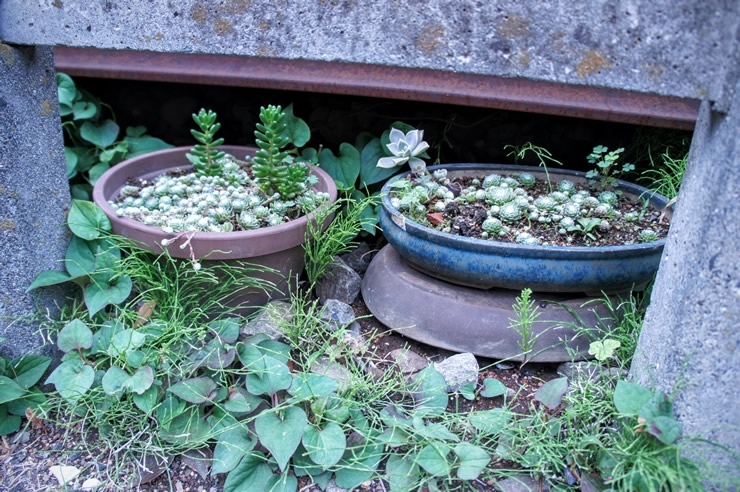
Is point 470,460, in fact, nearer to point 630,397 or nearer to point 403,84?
point 630,397

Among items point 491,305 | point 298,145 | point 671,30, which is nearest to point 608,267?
point 491,305

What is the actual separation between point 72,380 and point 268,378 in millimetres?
489

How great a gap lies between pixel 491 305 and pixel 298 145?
0.90 meters

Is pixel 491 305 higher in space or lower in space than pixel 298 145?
lower

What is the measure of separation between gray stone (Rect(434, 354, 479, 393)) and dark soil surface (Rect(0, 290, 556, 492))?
4 cm

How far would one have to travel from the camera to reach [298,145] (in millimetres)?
2211

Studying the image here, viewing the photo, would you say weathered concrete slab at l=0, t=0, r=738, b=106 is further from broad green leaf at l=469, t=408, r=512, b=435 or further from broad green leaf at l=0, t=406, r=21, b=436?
broad green leaf at l=0, t=406, r=21, b=436

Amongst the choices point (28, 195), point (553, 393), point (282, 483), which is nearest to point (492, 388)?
point (553, 393)

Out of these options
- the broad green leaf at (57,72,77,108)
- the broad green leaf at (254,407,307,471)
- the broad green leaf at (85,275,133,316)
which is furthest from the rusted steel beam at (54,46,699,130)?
the broad green leaf at (254,407,307,471)

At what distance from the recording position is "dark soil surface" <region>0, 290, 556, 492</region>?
4.88ft

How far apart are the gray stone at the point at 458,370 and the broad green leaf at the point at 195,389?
57cm

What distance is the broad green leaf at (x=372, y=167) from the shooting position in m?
2.24

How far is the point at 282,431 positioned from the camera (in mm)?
1418

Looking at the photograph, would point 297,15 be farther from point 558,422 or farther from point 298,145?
point 558,422
